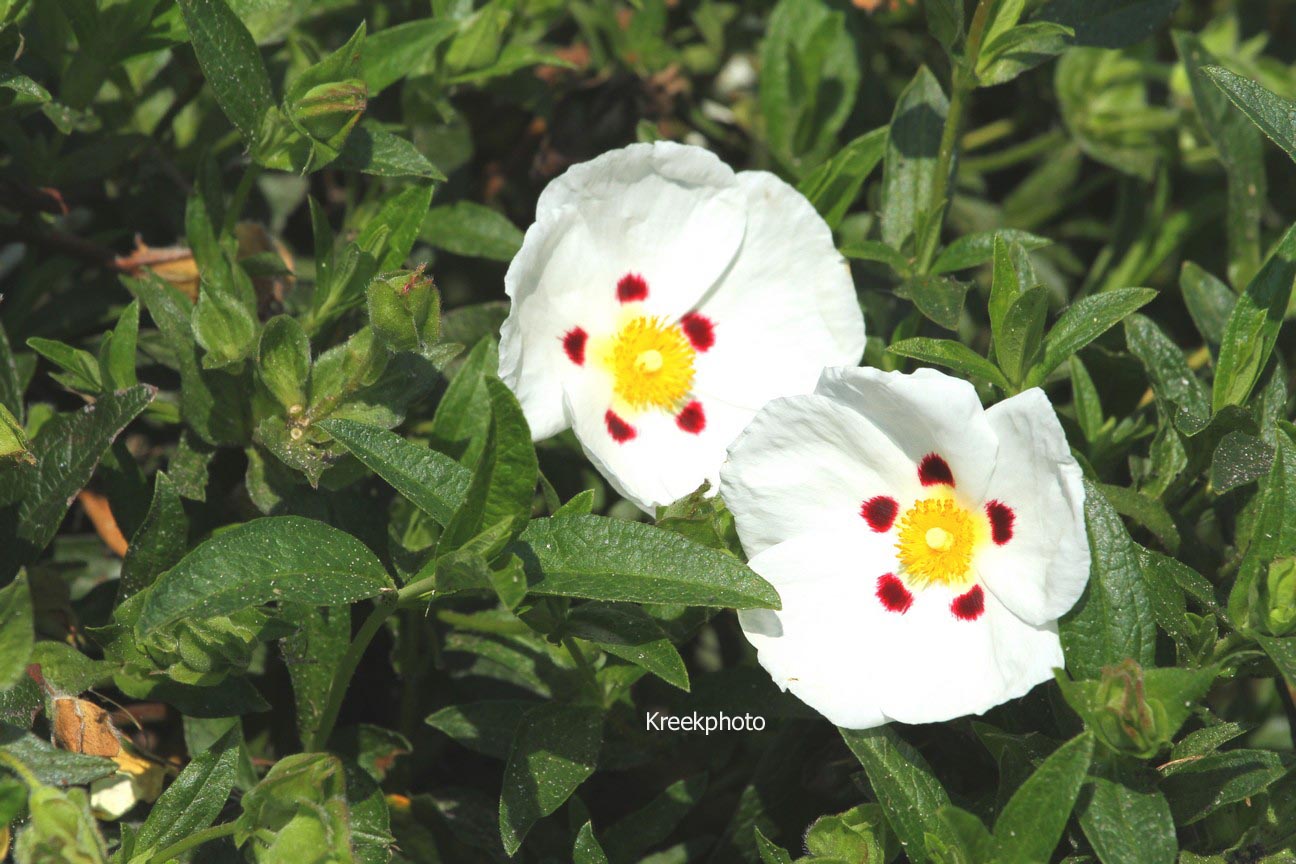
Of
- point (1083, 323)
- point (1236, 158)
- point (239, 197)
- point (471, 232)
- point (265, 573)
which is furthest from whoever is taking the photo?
point (1236, 158)

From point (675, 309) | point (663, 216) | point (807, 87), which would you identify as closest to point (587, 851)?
point (675, 309)

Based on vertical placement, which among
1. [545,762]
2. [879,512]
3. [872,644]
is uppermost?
[879,512]

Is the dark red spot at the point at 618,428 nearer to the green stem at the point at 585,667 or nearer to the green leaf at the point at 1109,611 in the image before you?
the green stem at the point at 585,667

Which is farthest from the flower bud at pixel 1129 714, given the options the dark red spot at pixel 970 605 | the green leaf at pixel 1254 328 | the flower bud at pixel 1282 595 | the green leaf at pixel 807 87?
the green leaf at pixel 807 87

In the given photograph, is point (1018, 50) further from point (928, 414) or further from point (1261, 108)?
point (928, 414)

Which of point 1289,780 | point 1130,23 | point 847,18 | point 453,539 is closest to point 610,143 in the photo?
point 847,18
